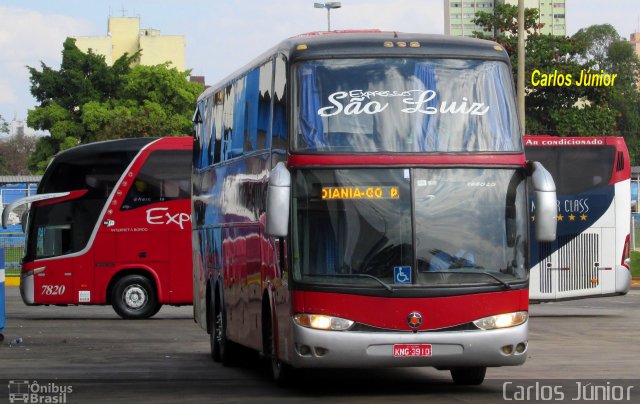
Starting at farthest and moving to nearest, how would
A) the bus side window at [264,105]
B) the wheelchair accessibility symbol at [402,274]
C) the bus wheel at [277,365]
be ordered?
the bus side window at [264,105] < the bus wheel at [277,365] < the wheelchair accessibility symbol at [402,274]

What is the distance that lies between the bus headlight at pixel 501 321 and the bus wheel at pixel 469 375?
3.99 ft

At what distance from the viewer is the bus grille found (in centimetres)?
2911

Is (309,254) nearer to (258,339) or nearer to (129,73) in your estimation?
(258,339)

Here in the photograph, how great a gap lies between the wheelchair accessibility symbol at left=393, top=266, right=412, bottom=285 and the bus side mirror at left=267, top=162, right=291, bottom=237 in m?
1.11

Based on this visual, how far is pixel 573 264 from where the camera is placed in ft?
95.8

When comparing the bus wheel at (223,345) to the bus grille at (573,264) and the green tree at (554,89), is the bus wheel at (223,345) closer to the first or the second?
the bus grille at (573,264)

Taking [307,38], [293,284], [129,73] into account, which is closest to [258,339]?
[293,284]

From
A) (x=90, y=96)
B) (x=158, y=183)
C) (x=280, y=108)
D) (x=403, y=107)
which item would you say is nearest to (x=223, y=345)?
(x=280, y=108)

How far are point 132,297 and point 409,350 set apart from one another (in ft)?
55.5

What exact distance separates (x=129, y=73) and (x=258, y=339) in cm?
8165

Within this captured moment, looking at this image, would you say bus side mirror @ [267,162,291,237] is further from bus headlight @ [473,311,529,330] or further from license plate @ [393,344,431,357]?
bus headlight @ [473,311,529,330]

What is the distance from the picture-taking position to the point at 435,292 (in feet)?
44.6

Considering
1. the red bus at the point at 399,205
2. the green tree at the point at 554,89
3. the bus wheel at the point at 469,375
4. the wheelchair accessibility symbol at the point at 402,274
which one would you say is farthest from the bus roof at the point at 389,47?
the green tree at the point at 554,89

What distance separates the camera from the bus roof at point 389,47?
1423 centimetres
